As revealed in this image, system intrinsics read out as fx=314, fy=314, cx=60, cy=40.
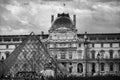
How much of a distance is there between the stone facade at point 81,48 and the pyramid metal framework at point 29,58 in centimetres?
3178

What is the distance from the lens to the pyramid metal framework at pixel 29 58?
3186 centimetres

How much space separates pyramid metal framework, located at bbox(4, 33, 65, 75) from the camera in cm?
3186

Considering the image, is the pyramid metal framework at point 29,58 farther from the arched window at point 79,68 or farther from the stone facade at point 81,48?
the arched window at point 79,68

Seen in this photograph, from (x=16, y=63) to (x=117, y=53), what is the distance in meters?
38.5

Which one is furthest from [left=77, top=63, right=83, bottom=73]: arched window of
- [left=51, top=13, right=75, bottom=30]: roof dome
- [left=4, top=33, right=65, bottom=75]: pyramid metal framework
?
[left=4, top=33, right=65, bottom=75]: pyramid metal framework

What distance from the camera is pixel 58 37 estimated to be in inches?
2603

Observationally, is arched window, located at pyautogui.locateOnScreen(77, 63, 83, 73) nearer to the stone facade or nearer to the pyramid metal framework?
the stone facade

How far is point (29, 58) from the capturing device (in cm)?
3312

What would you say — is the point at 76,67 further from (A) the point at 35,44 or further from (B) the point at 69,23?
(A) the point at 35,44

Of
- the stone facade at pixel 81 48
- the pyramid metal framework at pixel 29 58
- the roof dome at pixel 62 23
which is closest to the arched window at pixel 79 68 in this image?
the stone facade at pixel 81 48

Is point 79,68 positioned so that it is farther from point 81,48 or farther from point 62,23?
point 62,23

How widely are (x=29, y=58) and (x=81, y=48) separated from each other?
34083 mm

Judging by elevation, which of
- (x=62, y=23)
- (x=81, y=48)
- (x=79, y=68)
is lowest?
(x=79, y=68)

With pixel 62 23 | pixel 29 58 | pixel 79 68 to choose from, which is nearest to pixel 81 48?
pixel 79 68
